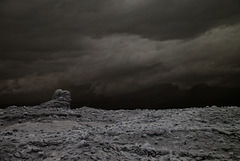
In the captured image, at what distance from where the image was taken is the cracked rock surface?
1212 centimetres

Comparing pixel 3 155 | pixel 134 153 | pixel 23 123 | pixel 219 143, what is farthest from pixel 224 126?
pixel 23 123

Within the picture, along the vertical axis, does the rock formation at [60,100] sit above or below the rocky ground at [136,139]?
above

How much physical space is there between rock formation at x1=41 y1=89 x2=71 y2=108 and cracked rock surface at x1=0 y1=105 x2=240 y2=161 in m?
3.61

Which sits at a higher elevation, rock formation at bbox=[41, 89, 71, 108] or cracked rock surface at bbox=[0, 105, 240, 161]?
rock formation at bbox=[41, 89, 71, 108]

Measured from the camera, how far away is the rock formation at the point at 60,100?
77.8ft

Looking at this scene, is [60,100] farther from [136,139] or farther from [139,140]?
[139,140]

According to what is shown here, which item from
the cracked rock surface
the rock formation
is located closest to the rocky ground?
the cracked rock surface

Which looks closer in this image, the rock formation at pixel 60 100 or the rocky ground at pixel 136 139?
the rocky ground at pixel 136 139

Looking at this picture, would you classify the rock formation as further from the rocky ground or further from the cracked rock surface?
the cracked rock surface

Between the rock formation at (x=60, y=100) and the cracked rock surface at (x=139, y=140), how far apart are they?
3606 millimetres

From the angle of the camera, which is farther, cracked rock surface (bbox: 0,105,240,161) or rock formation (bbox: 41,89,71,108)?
rock formation (bbox: 41,89,71,108)

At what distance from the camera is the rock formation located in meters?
23.7

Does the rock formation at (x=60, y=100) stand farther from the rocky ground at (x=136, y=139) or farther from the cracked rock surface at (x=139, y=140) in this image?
the cracked rock surface at (x=139, y=140)

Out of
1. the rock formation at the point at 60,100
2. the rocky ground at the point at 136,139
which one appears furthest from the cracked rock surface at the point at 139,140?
the rock formation at the point at 60,100
